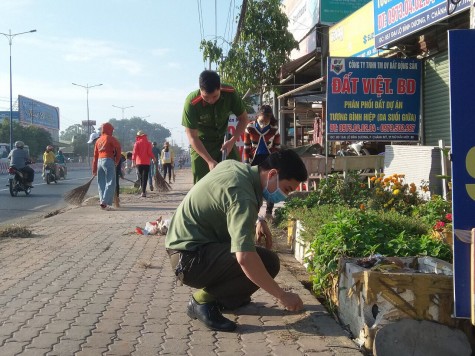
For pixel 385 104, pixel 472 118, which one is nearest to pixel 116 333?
pixel 472 118

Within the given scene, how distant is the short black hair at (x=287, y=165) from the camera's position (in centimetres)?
344

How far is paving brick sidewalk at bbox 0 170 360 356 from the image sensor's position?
3430 mm

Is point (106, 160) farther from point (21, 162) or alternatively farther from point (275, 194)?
point (275, 194)

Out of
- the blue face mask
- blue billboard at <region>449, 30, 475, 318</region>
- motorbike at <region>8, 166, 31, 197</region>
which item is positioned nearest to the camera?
blue billboard at <region>449, 30, 475, 318</region>

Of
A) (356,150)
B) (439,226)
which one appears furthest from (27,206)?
(439,226)

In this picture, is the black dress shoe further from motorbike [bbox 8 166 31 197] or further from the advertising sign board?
motorbike [bbox 8 166 31 197]

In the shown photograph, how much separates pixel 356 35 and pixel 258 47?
413 cm

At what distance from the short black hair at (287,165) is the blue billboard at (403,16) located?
17.2 ft

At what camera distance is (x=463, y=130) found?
3.03m

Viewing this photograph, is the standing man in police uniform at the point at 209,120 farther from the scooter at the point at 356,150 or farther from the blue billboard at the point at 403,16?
the scooter at the point at 356,150

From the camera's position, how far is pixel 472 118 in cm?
303

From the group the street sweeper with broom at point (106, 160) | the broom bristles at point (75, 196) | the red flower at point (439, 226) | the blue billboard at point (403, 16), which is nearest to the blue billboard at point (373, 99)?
the blue billboard at point (403, 16)

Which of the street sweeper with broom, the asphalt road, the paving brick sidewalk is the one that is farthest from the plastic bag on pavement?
the asphalt road

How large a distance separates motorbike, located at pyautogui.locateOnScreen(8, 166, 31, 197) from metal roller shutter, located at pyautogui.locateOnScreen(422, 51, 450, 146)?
1164 cm
